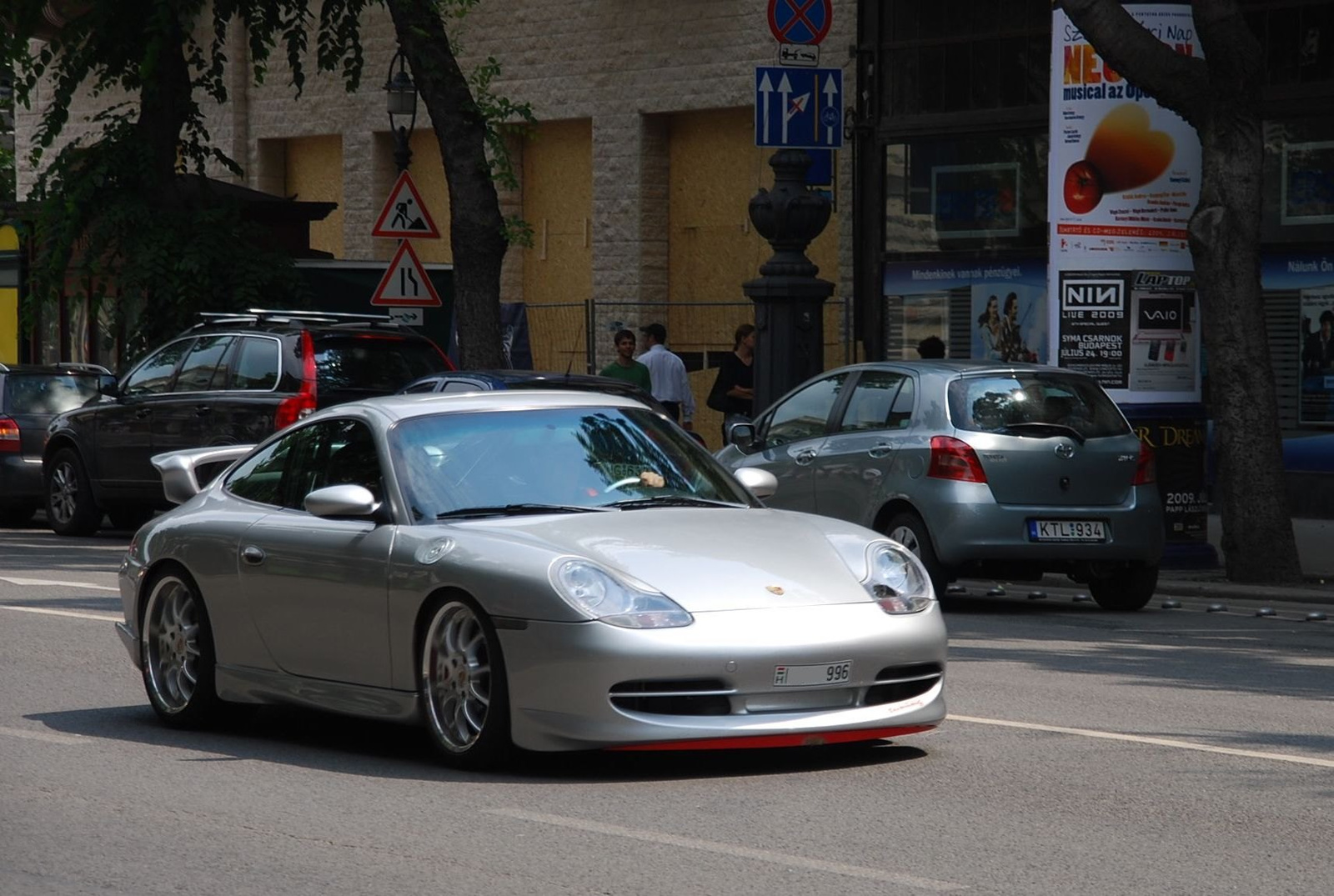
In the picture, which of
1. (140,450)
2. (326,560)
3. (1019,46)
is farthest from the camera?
(1019,46)

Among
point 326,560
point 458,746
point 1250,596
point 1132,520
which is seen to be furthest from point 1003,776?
point 1250,596

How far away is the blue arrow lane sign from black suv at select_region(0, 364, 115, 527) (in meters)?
7.24

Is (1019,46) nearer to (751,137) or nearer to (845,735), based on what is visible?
(751,137)

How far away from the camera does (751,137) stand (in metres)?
28.5

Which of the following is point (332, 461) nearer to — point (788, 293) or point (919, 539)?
point (919, 539)

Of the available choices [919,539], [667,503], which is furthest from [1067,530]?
[667,503]

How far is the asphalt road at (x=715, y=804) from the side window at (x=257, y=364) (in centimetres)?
875

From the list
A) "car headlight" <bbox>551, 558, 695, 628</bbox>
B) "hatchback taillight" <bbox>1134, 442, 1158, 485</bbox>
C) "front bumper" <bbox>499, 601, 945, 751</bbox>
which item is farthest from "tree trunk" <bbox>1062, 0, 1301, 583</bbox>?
"car headlight" <bbox>551, 558, 695, 628</bbox>

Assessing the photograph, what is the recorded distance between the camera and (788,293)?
65.1ft

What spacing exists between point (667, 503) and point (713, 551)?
745 mm

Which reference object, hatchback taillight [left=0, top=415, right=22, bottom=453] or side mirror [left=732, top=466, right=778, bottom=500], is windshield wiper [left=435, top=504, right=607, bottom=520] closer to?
side mirror [left=732, top=466, right=778, bottom=500]

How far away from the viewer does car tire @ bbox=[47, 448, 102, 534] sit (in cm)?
2175

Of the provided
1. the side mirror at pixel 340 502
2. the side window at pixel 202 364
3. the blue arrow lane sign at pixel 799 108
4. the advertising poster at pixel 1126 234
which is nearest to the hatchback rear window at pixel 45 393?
the side window at pixel 202 364

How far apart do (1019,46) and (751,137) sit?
4786mm
